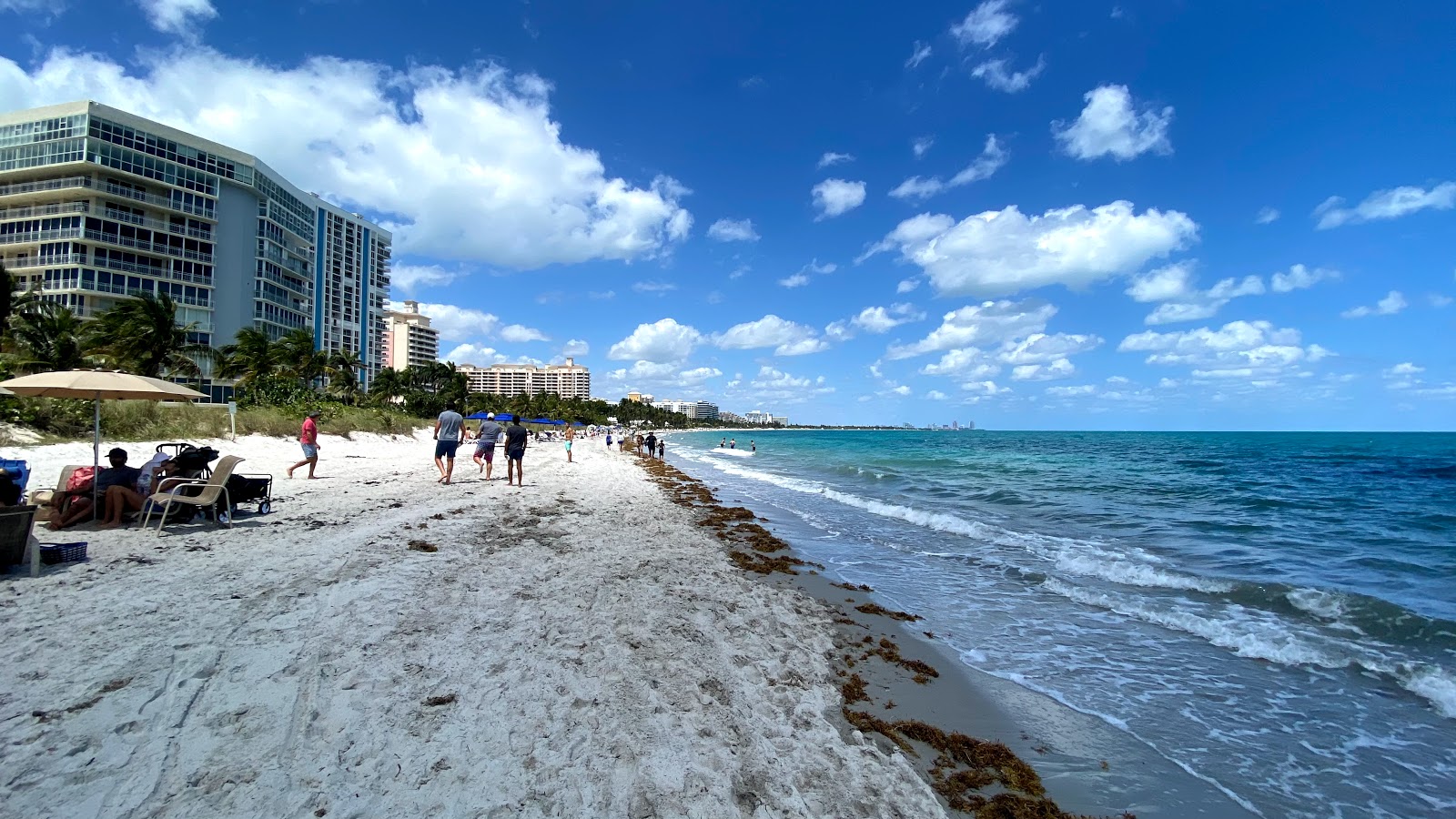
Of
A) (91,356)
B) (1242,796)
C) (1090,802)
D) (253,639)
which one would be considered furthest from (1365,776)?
(91,356)

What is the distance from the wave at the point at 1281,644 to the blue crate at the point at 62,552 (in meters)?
12.0

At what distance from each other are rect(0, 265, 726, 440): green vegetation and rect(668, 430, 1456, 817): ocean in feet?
64.6

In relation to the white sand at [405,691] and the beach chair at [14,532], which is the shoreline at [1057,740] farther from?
the beach chair at [14,532]

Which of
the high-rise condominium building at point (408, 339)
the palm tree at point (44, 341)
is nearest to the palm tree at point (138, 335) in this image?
the palm tree at point (44, 341)

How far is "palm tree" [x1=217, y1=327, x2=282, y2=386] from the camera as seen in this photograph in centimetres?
4312

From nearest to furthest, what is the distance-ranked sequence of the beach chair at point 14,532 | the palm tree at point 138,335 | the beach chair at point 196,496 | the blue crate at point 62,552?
the beach chair at point 14,532 → the blue crate at point 62,552 → the beach chair at point 196,496 → the palm tree at point 138,335

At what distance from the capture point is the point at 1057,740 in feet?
14.9

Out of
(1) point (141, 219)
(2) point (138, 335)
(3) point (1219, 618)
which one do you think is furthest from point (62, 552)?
(1) point (141, 219)

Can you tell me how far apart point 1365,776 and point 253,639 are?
8204 mm

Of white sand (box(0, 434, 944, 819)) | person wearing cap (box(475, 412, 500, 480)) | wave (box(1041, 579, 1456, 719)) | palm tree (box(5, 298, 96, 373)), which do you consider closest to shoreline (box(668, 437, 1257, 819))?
white sand (box(0, 434, 944, 819))

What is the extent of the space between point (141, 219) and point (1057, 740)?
70886 millimetres

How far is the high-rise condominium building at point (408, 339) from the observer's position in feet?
474

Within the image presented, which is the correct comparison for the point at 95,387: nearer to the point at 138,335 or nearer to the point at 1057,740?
the point at 1057,740

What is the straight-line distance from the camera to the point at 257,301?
57.4 meters
